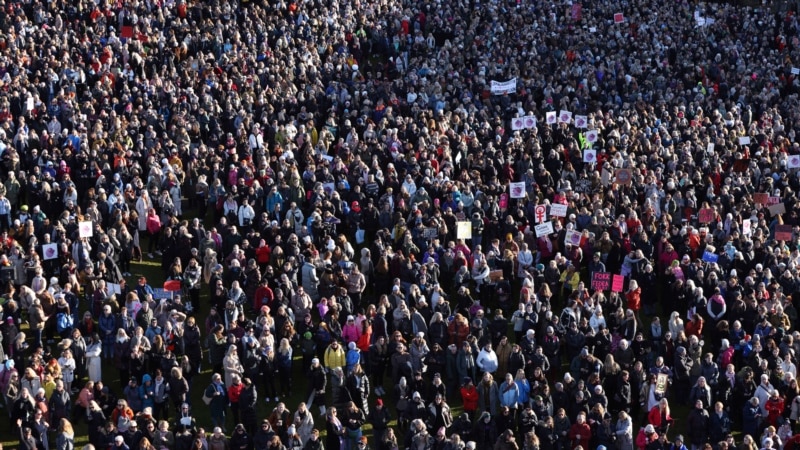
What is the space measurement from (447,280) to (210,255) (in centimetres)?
498

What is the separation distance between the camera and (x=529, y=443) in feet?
76.4

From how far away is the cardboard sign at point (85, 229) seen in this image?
2953 centimetres

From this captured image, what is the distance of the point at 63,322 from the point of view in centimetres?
2720

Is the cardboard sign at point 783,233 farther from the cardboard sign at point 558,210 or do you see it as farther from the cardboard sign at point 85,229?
the cardboard sign at point 85,229

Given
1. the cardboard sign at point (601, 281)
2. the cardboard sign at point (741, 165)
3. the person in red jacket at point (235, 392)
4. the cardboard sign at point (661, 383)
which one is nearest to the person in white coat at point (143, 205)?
the person in red jacket at point (235, 392)

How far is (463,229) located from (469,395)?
21.4ft

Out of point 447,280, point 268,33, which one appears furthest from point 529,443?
point 268,33

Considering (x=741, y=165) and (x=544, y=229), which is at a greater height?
(x=544, y=229)

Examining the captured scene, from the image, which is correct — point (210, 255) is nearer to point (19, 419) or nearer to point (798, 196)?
point (19, 419)

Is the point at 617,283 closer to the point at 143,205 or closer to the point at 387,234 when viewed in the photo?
the point at 387,234

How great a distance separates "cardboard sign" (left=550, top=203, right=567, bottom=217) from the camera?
31688 millimetres

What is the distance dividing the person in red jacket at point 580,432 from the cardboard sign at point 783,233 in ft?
31.4

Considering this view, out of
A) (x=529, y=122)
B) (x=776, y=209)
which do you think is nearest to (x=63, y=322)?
(x=529, y=122)

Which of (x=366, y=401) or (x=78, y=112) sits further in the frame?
(x=78, y=112)
